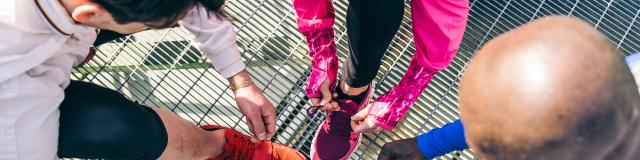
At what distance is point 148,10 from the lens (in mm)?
1039

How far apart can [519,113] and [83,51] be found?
1118 mm

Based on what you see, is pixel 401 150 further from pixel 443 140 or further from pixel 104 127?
pixel 104 127

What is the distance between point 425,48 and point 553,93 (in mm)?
848

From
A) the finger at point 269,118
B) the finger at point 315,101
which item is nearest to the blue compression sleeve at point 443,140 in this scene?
the finger at point 315,101

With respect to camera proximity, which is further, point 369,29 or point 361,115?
point 361,115

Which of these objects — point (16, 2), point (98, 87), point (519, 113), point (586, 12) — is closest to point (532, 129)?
point (519, 113)

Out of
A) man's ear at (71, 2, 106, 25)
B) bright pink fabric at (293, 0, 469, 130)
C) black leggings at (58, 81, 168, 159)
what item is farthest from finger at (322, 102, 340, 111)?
man's ear at (71, 2, 106, 25)

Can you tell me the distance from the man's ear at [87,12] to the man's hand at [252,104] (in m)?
0.57

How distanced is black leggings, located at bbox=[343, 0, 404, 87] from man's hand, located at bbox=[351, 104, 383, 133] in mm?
182

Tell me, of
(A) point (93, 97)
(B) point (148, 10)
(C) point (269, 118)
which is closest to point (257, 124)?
(C) point (269, 118)

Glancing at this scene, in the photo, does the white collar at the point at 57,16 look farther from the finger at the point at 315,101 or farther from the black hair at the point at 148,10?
the finger at the point at 315,101

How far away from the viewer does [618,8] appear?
6.21 ft

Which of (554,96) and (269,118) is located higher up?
(554,96)

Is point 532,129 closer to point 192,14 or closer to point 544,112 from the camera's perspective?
point 544,112
